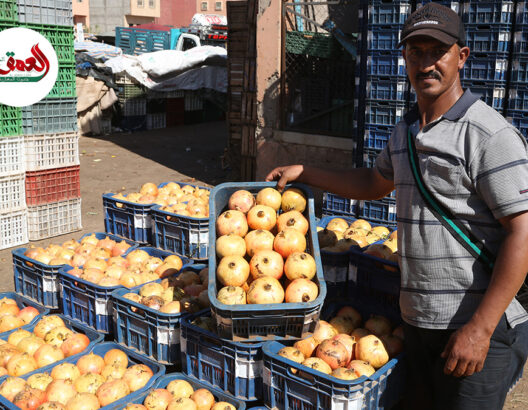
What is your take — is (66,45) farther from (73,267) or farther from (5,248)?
(73,267)

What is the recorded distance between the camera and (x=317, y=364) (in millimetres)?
3053

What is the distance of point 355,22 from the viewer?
8648 mm

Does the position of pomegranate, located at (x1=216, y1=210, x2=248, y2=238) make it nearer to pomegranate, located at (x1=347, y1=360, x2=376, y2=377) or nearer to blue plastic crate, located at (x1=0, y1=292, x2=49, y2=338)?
pomegranate, located at (x1=347, y1=360, x2=376, y2=377)

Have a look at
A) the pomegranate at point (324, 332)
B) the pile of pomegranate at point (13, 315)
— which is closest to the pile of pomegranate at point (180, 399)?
the pomegranate at point (324, 332)

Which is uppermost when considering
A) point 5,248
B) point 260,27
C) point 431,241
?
point 260,27

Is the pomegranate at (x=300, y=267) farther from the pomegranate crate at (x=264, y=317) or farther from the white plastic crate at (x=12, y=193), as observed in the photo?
the white plastic crate at (x=12, y=193)

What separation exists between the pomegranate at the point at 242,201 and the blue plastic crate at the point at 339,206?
3.24 meters

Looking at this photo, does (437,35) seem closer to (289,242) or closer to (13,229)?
(289,242)

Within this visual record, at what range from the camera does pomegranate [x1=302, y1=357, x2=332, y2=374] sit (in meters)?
3.03

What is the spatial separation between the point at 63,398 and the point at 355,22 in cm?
729

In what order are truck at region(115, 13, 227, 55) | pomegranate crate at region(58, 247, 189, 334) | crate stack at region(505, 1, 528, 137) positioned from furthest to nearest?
truck at region(115, 13, 227, 55) < crate stack at region(505, 1, 528, 137) < pomegranate crate at region(58, 247, 189, 334)

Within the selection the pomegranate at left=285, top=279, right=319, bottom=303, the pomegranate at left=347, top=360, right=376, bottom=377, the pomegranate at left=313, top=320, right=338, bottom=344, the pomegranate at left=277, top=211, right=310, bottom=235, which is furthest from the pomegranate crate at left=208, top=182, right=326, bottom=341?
the pomegranate at left=313, top=320, right=338, bottom=344

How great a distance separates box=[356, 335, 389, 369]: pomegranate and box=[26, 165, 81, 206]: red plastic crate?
17.8ft

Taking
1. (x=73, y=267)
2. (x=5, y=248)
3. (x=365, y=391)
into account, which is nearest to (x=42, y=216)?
(x=5, y=248)
